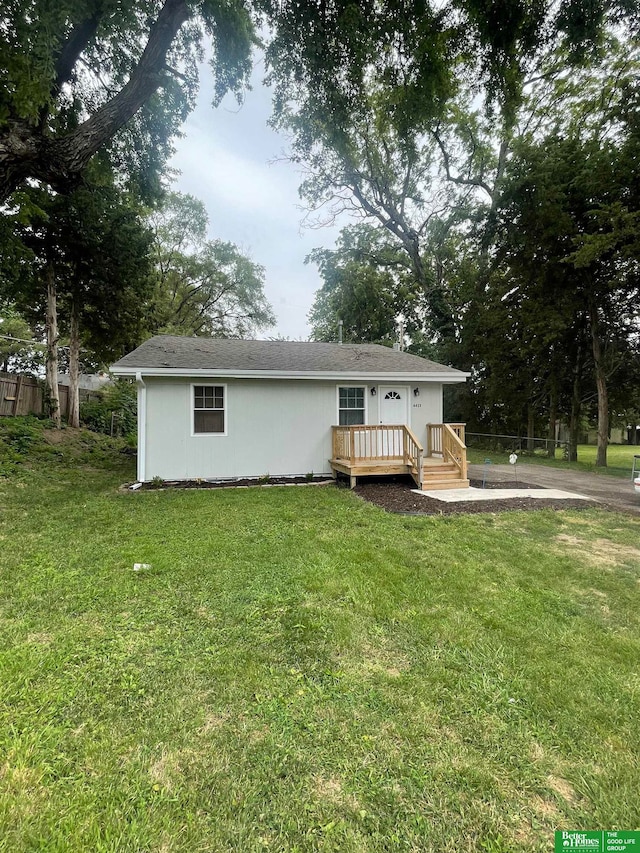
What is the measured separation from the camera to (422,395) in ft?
30.6

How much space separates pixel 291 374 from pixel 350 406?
5.60ft

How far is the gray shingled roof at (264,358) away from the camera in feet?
26.2

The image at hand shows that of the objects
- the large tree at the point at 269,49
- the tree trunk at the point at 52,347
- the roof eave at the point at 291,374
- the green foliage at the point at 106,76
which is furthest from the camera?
the tree trunk at the point at 52,347

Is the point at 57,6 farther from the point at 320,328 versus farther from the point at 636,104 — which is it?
the point at 320,328

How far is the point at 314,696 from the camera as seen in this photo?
6.71ft

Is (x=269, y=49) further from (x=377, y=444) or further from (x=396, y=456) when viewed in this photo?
(x=396, y=456)

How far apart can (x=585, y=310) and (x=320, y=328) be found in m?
20.4

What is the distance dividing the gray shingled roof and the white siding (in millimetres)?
371

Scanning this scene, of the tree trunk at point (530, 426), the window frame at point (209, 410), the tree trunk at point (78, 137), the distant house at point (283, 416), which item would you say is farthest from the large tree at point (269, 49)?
the tree trunk at point (530, 426)

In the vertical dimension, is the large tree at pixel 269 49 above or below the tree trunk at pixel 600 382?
above

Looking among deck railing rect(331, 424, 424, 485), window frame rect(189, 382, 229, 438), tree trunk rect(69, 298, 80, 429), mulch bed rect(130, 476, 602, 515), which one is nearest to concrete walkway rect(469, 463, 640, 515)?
mulch bed rect(130, 476, 602, 515)

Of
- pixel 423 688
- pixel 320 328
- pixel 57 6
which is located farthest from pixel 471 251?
pixel 423 688

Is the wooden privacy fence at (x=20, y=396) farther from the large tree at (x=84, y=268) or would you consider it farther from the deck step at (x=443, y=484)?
the deck step at (x=443, y=484)

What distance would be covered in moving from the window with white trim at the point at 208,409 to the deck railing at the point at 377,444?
2.64 m
